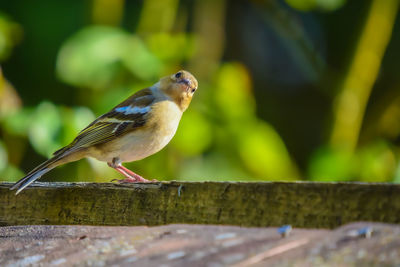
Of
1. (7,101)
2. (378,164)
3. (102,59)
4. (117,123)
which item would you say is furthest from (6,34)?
(378,164)

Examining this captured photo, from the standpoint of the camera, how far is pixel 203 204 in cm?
190

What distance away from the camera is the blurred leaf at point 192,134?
472cm

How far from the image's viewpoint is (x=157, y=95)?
4531 millimetres

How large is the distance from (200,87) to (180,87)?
1.83 ft

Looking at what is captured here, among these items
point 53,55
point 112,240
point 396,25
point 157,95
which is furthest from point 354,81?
point 112,240

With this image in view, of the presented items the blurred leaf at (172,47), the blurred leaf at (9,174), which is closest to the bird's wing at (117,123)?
the blurred leaf at (172,47)

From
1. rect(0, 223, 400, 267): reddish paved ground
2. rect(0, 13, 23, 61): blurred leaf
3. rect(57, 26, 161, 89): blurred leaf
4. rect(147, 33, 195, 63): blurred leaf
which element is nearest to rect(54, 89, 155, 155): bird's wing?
rect(57, 26, 161, 89): blurred leaf

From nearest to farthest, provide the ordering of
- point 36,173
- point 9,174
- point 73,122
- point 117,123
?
point 36,173, point 73,122, point 117,123, point 9,174

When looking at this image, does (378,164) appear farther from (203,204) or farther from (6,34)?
(203,204)

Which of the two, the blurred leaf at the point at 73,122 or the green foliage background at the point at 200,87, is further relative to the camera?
the green foliage background at the point at 200,87

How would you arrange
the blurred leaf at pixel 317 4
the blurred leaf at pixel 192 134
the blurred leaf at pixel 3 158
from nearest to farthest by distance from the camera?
the blurred leaf at pixel 3 158, the blurred leaf at pixel 192 134, the blurred leaf at pixel 317 4

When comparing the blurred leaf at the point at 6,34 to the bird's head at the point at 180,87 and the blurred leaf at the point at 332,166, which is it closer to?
the bird's head at the point at 180,87

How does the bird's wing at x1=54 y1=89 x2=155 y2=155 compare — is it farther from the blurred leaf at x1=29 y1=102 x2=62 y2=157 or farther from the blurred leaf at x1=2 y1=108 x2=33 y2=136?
the blurred leaf at x1=2 y1=108 x2=33 y2=136

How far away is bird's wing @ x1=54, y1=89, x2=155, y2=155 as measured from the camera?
4.17 meters
